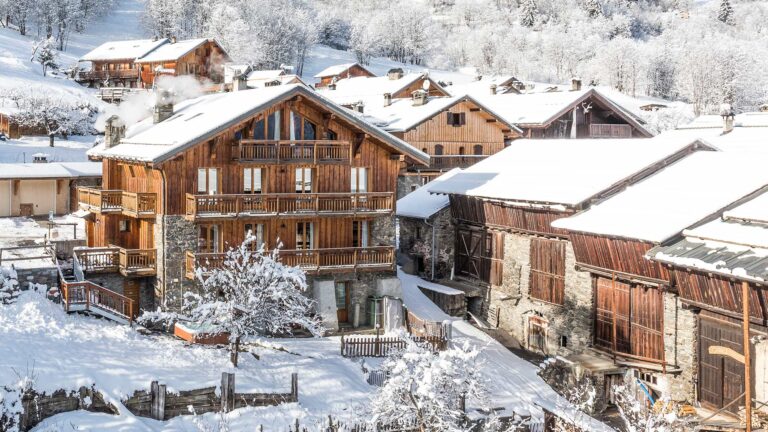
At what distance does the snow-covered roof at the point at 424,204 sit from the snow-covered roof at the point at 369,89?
23.0 metres

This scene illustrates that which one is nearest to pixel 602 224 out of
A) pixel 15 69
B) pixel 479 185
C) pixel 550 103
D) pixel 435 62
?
pixel 479 185

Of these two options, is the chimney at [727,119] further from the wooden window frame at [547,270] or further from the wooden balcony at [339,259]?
the wooden balcony at [339,259]

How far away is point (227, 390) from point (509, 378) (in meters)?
10.5

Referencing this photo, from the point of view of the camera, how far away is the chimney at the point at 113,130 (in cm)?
3597

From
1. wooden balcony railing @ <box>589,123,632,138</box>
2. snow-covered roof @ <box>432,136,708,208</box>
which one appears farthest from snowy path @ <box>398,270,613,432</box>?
wooden balcony railing @ <box>589,123,632,138</box>

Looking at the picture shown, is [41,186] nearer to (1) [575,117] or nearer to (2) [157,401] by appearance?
(2) [157,401]

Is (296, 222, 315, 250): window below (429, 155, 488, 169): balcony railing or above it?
below

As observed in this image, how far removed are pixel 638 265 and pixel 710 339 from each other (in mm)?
3429

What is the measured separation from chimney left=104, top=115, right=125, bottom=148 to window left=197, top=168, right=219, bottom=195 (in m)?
6.73

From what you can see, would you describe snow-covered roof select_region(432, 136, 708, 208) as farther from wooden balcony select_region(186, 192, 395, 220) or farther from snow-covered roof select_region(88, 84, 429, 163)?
wooden balcony select_region(186, 192, 395, 220)

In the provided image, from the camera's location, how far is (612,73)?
14238 cm

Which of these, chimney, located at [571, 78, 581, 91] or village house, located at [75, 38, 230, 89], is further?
village house, located at [75, 38, 230, 89]

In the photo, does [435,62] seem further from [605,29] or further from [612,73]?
[605,29]

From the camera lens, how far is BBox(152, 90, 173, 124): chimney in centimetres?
3653
